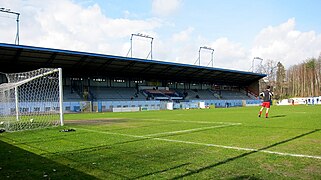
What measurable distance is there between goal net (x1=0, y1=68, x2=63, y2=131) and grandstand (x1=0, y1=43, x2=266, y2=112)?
42.1 feet

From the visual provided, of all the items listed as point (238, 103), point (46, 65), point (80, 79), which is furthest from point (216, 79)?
point (46, 65)

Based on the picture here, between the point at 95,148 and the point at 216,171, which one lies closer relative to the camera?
the point at 216,171

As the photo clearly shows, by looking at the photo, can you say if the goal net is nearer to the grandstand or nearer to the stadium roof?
the stadium roof

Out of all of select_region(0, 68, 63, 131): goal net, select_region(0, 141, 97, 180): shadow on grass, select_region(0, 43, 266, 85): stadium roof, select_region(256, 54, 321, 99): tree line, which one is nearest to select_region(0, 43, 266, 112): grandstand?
select_region(0, 43, 266, 85): stadium roof

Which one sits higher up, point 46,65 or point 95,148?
point 46,65

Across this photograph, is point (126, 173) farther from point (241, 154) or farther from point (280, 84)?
point (280, 84)

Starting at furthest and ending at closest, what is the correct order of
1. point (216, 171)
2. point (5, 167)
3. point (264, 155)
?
point (264, 155), point (5, 167), point (216, 171)

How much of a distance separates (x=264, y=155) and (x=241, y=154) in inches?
22.1

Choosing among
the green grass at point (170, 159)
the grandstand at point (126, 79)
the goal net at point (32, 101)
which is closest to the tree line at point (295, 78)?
the grandstand at point (126, 79)

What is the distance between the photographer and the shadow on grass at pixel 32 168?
5.65 metres

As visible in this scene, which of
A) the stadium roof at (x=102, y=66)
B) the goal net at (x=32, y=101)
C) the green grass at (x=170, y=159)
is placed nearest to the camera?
the green grass at (x=170, y=159)

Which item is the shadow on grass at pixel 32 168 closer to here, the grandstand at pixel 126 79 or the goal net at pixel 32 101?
the goal net at pixel 32 101

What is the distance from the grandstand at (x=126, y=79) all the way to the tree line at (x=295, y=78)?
25.7 m

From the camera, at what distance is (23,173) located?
19.4 ft
